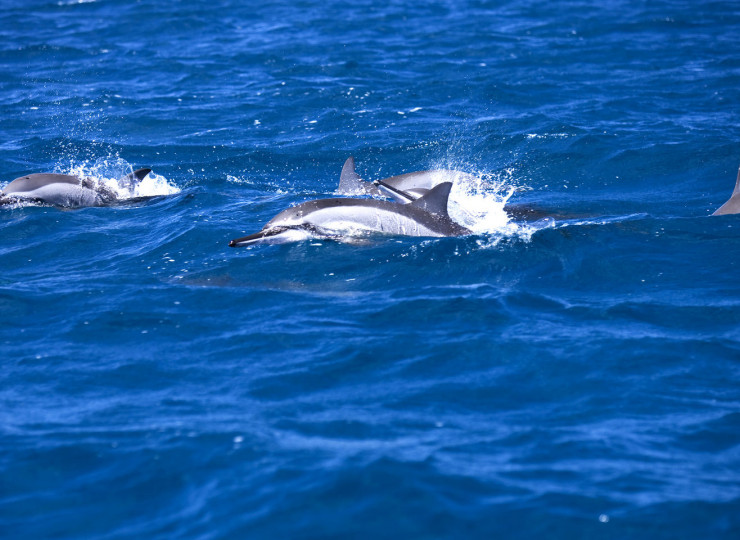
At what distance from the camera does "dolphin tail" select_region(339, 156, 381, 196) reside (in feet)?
46.4

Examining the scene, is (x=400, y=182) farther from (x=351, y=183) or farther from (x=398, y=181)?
(x=351, y=183)

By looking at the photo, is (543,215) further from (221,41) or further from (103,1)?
(103,1)

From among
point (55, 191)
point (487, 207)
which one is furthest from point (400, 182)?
point (55, 191)

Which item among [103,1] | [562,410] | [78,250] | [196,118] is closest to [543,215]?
[562,410]

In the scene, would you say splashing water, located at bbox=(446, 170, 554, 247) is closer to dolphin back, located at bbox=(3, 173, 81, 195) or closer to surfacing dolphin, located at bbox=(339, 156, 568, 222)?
surfacing dolphin, located at bbox=(339, 156, 568, 222)

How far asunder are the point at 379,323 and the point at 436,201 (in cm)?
314

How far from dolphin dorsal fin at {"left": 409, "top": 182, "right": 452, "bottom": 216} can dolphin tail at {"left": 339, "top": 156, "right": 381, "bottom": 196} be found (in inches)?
94.3

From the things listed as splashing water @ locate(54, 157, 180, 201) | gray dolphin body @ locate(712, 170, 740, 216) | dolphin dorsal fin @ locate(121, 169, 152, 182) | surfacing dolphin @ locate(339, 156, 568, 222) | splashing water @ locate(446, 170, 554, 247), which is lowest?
gray dolphin body @ locate(712, 170, 740, 216)

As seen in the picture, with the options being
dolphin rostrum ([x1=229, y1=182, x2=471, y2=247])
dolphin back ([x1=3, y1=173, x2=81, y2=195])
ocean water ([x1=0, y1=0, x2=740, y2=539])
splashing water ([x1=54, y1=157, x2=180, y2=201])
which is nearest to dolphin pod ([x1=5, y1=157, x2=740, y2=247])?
dolphin rostrum ([x1=229, y1=182, x2=471, y2=247])

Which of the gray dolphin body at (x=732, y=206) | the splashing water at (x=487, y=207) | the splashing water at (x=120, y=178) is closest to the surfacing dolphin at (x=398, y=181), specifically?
the splashing water at (x=487, y=207)

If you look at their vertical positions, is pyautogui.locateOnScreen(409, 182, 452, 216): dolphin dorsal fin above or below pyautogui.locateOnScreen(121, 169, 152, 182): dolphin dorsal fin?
below

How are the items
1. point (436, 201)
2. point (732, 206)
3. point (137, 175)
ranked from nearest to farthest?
point (436, 201) → point (732, 206) → point (137, 175)

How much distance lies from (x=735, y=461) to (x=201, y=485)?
3985 mm

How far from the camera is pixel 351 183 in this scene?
1423cm
